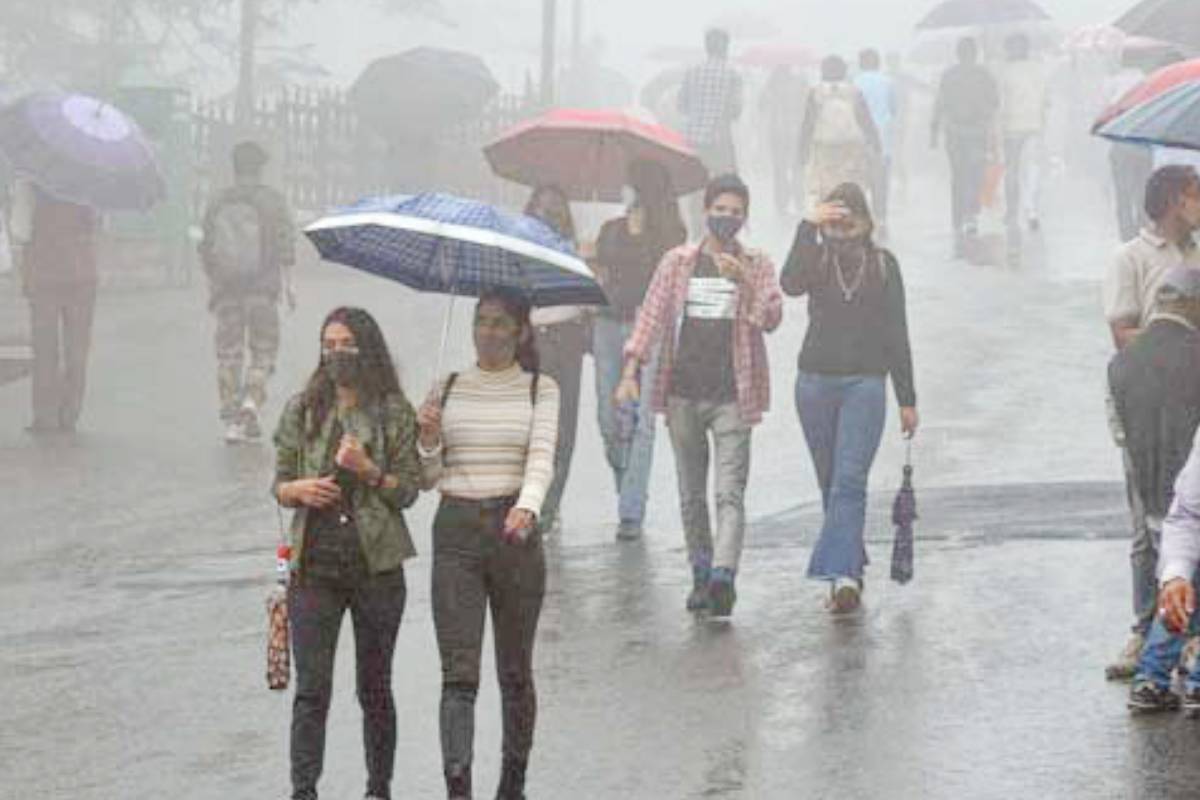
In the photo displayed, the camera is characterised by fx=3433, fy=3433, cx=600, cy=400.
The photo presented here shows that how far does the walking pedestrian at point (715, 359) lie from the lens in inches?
508

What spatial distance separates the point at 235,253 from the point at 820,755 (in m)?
9.21

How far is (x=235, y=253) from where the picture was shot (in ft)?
62.1

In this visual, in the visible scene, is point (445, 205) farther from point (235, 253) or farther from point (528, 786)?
point (235, 253)

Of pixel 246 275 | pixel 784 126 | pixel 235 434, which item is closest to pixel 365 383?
pixel 246 275

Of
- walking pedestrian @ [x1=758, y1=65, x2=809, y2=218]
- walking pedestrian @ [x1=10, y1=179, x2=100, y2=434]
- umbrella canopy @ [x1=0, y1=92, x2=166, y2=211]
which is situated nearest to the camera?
umbrella canopy @ [x1=0, y1=92, x2=166, y2=211]

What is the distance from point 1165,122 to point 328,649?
4012 millimetres

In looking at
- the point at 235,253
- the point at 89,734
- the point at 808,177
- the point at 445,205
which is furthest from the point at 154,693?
the point at 808,177

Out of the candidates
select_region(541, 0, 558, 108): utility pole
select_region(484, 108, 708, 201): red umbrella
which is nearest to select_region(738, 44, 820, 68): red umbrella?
select_region(541, 0, 558, 108): utility pole

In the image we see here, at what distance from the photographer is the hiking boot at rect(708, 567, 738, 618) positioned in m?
12.8

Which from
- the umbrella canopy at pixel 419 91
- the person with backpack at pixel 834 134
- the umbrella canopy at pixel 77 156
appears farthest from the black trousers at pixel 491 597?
the umbrella canopy at pixel 419 91

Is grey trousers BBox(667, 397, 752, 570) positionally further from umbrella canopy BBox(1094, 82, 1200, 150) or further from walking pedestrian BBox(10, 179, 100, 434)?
walking pedestrian BBox(10, 179, 100, 434)

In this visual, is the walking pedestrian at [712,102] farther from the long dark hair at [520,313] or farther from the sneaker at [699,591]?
the long dark hair at [520,313]

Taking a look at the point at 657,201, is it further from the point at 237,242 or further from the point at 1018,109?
the point at 1018,109

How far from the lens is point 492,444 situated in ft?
31.3
